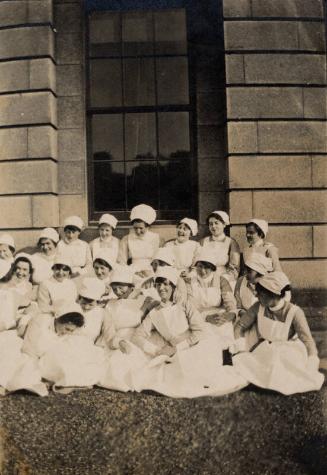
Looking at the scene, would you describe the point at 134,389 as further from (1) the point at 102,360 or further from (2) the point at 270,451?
(2) the point at 270,451

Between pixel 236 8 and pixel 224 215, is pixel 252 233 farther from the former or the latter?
pixel 236 8

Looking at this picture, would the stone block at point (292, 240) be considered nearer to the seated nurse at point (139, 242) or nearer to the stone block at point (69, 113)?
the seated nurse at point (139, 242)

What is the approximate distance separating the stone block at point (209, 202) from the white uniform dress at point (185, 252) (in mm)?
649

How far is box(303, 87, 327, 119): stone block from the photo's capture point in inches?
231

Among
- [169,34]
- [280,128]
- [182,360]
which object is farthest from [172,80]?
[182,360]

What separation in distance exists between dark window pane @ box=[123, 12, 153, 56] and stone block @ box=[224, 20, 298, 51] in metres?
1.11

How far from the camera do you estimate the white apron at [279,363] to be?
412cm

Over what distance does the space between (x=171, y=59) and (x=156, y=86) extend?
16.4 inches

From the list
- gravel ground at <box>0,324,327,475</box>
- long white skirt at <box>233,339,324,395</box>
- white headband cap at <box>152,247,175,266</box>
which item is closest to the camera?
gravel ground at <box>0,324,327,475</box>

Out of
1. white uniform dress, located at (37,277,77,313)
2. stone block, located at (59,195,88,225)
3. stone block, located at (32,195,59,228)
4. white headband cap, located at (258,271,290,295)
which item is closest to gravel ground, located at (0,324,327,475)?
white headband cap, located at (258,271,290,295)

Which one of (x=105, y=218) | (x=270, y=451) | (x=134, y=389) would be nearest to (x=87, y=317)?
(x=134, y=389)

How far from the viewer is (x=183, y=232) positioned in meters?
5.81

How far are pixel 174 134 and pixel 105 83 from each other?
117cm

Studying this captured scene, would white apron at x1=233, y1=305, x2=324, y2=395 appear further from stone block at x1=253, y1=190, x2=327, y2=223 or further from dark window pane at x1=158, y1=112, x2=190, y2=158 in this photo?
dark window pane at x1=158, y1=112, x2=190, y2=158
